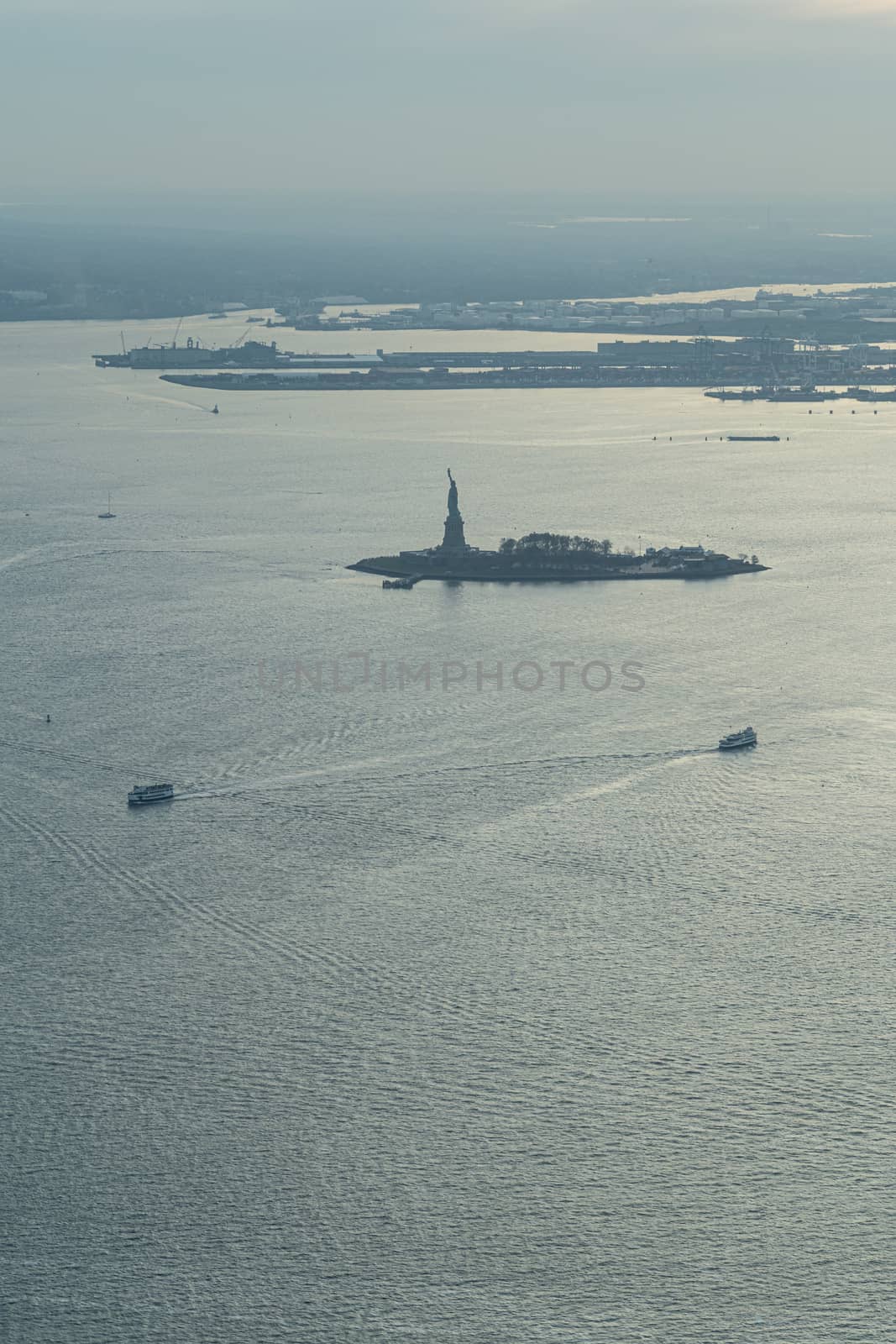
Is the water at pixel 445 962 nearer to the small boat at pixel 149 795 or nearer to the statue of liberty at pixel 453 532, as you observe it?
the small boat at pixel 149 795

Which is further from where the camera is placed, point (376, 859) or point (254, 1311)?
point (376, 859)

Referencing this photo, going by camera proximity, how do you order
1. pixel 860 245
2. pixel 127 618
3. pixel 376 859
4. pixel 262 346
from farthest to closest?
pixel 860 245, pixel 262 346, pixel 127 618, pixel 376 859

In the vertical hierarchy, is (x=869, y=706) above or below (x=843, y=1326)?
above

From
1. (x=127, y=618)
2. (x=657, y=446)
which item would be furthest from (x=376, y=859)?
(x=657, y=446)

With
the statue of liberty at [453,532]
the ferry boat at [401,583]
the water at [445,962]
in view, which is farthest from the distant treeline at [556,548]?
the ferry boat at [401,583]

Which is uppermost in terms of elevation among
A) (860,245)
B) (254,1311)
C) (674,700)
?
(860,245)

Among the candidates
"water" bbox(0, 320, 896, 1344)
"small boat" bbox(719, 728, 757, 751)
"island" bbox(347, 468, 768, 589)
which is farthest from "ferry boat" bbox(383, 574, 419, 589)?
"small boat" bbox(719, 728, 757, 751)

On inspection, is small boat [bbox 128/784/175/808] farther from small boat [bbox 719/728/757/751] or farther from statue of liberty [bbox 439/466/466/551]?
statue of liberty [bbox 439/466/466/551]

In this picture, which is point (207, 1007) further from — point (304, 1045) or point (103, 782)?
point (103, 782)
